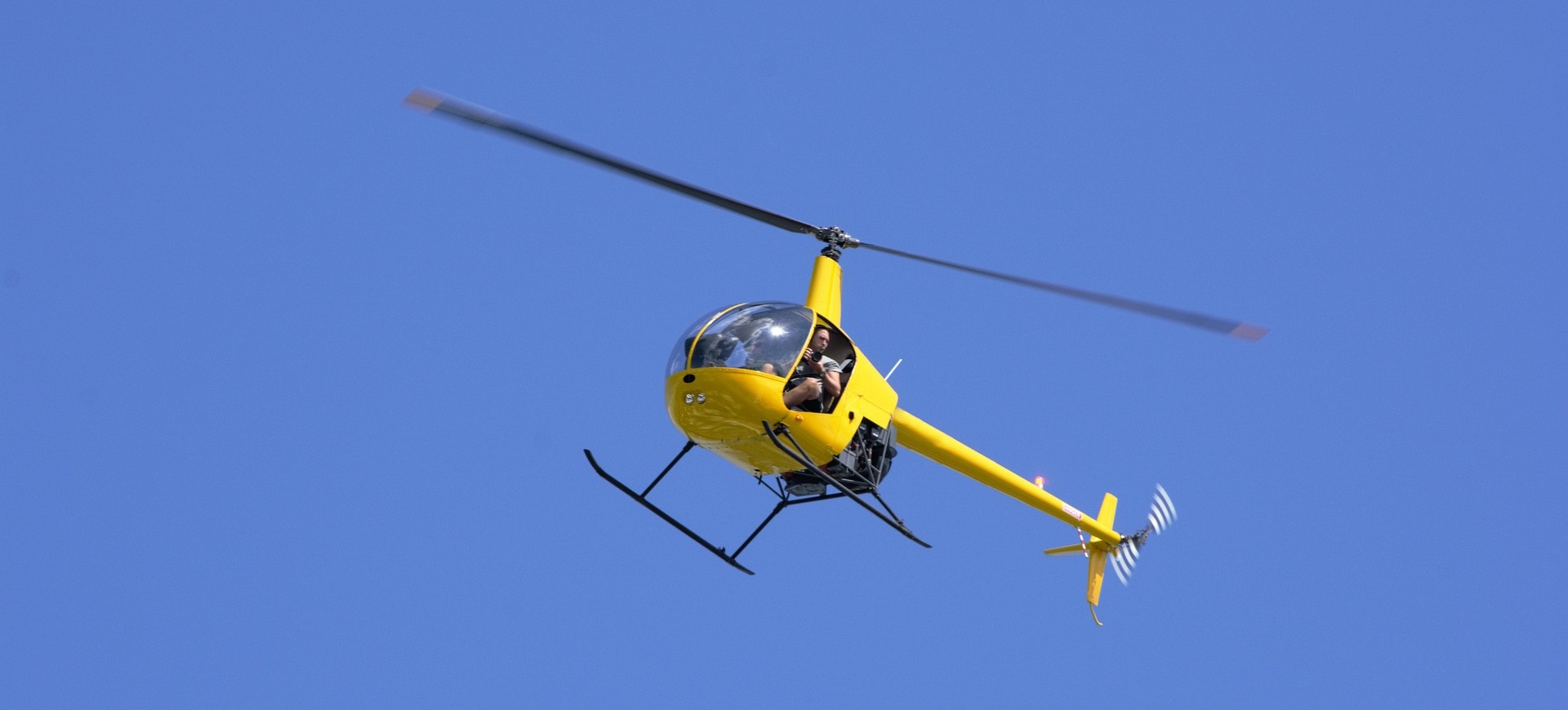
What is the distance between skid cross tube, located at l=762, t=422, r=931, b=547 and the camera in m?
16.2

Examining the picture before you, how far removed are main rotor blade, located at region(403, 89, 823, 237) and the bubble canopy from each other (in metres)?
1.29

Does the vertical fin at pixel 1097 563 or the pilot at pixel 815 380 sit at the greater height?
the vertical fin at pixel 1097 563

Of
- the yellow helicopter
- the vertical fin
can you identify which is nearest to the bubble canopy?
the yellow helicopter

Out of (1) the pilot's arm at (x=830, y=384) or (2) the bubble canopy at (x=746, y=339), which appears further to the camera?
(1) the pilot's arm at (x=830, y=384)

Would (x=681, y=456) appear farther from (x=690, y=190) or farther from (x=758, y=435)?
(x=690, y=190)

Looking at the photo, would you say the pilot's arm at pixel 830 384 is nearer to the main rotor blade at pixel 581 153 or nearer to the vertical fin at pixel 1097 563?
the main rotor blade at pixel 581 153

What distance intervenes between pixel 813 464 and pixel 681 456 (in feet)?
4.67

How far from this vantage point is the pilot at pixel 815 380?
1628 cm

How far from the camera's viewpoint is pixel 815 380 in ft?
54.0

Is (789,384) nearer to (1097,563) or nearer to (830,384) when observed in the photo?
(830,384)

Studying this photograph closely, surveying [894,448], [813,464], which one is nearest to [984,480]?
[894,448]

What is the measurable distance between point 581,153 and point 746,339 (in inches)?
87.5

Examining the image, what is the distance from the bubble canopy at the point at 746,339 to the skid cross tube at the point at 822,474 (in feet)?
1.85

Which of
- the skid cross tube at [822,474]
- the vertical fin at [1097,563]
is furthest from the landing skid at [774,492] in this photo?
the vertical fin at [1097,563]
